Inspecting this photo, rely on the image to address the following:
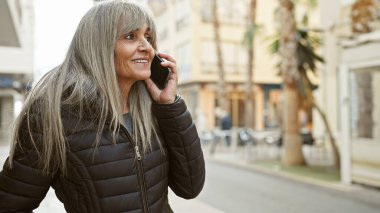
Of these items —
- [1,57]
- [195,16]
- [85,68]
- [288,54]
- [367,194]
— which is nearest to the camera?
[85,68]

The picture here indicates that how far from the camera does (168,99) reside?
1.75 metres

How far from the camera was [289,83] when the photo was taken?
39.9ft

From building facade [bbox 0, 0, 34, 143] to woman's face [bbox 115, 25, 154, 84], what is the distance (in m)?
0.44

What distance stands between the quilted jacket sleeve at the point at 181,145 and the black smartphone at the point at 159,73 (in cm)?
11

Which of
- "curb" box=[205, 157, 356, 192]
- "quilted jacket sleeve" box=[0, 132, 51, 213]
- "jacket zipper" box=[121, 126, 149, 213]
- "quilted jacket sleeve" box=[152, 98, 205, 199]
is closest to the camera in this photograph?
"quilted jacket sleeve" box=[0, 132, 51, 213]

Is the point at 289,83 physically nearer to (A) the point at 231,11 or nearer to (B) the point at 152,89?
(B) the point at 152,89

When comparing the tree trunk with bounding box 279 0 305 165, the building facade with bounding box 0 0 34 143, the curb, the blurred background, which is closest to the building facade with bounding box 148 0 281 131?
the blurred background

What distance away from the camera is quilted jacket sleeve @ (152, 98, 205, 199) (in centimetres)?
173

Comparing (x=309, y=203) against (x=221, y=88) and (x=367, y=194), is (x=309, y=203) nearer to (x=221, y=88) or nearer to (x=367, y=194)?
(x=367, y=194)

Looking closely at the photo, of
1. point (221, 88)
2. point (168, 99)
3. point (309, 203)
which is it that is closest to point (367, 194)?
point (309, 203)

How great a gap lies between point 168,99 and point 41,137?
0.54 metres

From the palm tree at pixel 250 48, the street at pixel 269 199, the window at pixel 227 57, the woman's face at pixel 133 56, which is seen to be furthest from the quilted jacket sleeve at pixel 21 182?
the window at pixel 227 57

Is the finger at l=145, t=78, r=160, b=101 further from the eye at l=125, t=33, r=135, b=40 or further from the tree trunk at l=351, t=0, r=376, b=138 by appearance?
the tree trunk at l=351, t=0, r=376, b=138

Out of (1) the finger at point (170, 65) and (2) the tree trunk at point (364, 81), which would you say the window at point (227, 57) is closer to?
(2) the tree trunk at point (364, 81)
